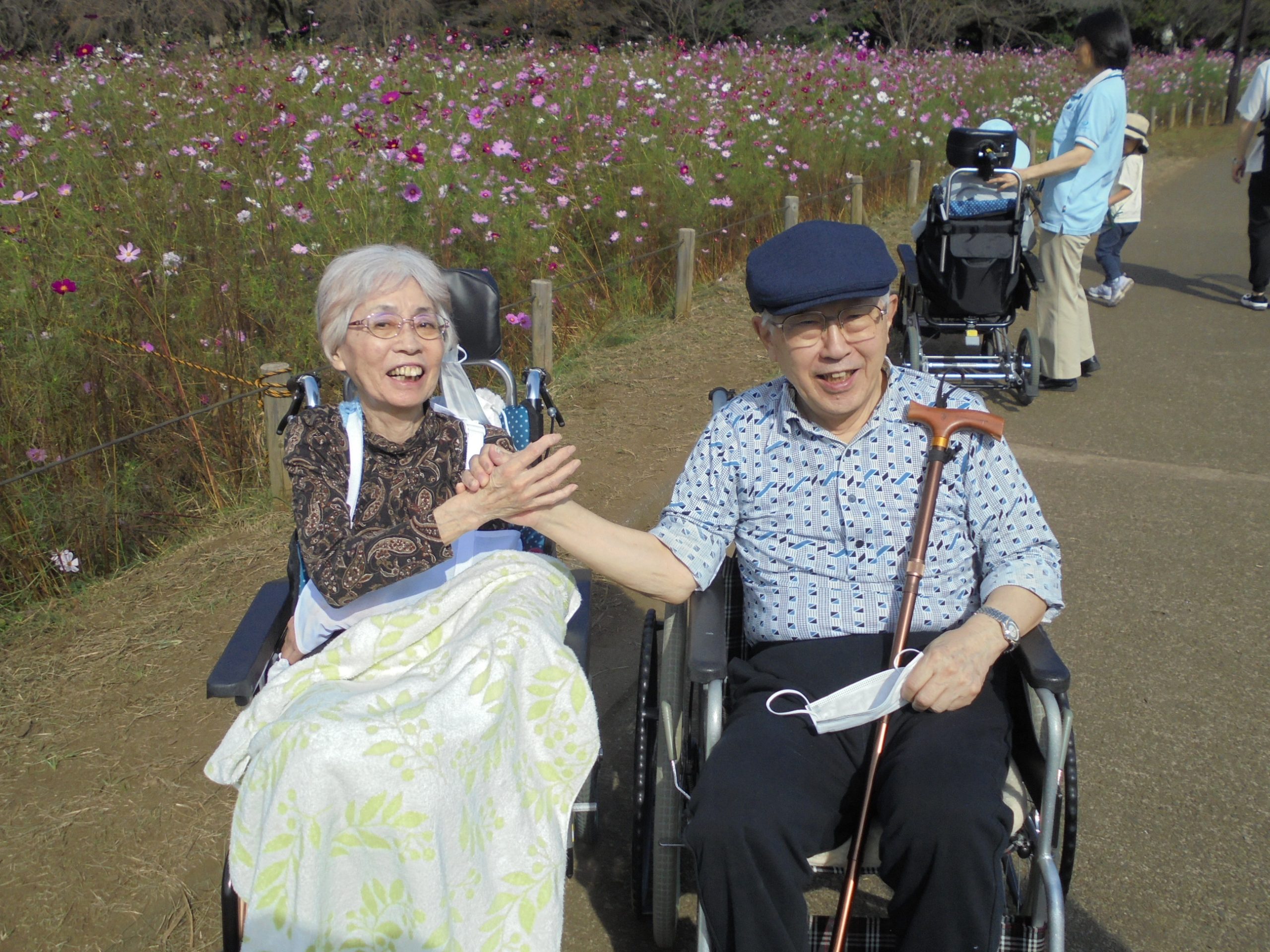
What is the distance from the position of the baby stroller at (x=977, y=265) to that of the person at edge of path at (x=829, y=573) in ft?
12.4

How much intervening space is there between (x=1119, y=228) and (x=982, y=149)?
3.56 meters

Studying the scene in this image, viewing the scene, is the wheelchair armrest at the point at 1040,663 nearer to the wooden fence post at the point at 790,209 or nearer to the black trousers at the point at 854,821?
the black trousers at the point at 854,821

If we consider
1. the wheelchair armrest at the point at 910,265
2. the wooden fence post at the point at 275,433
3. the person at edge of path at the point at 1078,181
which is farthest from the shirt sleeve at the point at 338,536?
the person at edge of path at the point at 1078,181

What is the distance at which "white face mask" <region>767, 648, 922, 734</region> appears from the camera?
213cm

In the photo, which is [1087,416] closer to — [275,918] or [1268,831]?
[1268,831]

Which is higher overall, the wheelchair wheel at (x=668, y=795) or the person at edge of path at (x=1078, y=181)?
the person at edge of path at (x=1078, y=181)

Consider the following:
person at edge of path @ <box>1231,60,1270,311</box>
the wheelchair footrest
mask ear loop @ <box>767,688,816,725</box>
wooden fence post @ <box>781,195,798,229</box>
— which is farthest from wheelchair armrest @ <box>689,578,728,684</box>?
person at edge of path @ <box>1231,60,1270,311</box>

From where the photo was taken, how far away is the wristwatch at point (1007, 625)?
2.18m

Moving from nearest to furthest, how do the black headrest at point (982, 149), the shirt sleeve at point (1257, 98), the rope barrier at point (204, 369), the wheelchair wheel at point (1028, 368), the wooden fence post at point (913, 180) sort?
the rope barrier at point (204, 369)
the black headrest at point (982, 149)
the wheelchair wheel at point (1028, 368)
the shirt sleeve at point (1257, 98)
the wooden fence post at point (913, 180)

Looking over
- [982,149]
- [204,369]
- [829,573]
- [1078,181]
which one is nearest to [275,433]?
[204,369]

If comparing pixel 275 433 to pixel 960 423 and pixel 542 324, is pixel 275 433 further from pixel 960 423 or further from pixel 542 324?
pixel 960 423

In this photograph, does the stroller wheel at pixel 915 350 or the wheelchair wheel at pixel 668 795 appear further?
the stroller wheel at pixel 915 350

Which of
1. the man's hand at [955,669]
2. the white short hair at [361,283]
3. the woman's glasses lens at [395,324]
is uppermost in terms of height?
the white short hair at [361,283]

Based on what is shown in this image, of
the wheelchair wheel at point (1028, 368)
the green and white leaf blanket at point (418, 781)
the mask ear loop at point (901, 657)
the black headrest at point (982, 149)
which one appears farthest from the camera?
the wheelchair wheel at point (1028, 368)
